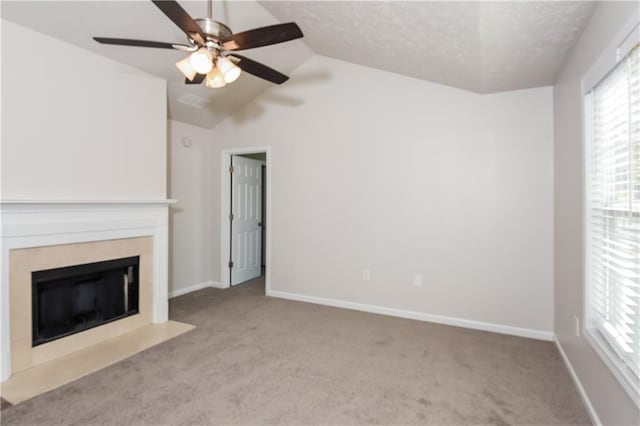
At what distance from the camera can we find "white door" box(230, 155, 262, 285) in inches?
197

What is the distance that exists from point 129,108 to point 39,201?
122cm

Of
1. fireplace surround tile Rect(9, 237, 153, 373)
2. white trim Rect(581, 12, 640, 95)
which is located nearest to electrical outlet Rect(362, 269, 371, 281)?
fireplace surround tile Rect(9, 237, 153, 373)

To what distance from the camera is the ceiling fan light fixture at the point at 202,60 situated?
185cm

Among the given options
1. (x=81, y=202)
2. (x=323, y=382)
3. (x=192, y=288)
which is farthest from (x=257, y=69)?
(x=192, y=288)

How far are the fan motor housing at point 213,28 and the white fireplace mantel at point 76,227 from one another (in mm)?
1866

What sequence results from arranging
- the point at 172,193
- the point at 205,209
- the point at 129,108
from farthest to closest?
the point at 205,209 < the point at 172,193 < the point at 129,108

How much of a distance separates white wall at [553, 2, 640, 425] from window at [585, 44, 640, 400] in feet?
0.47

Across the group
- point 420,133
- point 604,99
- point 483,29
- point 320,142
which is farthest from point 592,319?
point 320,142

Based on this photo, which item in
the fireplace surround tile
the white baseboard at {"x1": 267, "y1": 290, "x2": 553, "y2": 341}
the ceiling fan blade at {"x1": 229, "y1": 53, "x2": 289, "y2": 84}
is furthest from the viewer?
the white baseboard at {"x1": 267, "y1": 290, "x2": 553, "y2": 341}

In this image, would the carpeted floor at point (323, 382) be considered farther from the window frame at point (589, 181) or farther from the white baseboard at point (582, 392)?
the window frame at point (589, 181)

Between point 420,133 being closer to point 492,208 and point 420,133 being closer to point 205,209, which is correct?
point 492,208

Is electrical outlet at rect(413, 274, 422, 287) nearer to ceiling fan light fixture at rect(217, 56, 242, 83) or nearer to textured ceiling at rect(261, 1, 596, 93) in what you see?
textured ceiling at rect(261, 1, 596, 93)

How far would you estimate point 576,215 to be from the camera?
236 cm

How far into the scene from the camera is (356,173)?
396cm
